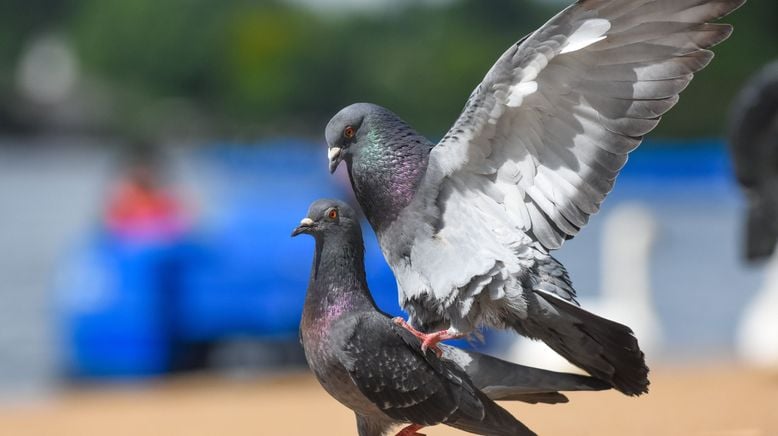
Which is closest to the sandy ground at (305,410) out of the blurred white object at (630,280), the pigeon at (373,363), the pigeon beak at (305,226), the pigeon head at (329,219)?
the blurred white object at (630,280)

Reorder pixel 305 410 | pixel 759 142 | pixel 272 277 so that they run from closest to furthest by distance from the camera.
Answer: pixel 759 142
pixel 305 410
pixel 272 277

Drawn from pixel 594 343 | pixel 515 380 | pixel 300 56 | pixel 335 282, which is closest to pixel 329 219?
pixel 335 282

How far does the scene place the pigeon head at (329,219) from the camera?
4.59 m

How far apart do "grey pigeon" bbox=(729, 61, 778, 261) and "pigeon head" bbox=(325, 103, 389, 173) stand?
313 cm

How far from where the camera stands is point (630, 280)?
11547mm

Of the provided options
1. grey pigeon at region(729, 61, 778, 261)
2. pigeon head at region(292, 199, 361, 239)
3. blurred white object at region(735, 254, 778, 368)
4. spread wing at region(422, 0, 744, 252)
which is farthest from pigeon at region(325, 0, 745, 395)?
blurred white object at region(735, 254, 778, 368)

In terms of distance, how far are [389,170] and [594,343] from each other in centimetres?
98

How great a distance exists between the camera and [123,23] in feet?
265

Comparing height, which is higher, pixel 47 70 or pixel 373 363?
pixel 47 70

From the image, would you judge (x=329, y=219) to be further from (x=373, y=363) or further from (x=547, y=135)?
(x=547, y=135)

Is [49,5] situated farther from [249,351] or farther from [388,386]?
[388,386]

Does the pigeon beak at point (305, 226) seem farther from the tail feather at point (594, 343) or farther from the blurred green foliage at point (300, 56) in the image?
the blurred green foliage at point (300, 56)

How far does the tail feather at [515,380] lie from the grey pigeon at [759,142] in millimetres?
2832

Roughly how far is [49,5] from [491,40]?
54.2 metres
